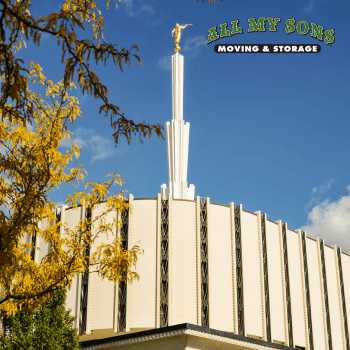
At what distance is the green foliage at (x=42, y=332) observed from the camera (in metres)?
24.0

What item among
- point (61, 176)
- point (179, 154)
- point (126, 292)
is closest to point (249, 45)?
point (179, 154)

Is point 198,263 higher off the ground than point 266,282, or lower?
higher

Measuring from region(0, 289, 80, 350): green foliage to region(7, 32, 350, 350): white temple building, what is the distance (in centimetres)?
693

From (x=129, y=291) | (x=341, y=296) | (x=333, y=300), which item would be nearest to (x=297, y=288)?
(x=333, y=300)

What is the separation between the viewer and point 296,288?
4150 centimetres

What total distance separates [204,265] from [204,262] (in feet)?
0.75

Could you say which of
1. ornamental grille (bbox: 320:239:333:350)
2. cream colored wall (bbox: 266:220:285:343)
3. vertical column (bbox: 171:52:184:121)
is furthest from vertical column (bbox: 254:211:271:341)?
vertical column (bbox: 171:52:184:121)

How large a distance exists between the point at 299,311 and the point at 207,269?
10371mm

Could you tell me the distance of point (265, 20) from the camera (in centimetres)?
4338

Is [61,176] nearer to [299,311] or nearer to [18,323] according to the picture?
[18,323]

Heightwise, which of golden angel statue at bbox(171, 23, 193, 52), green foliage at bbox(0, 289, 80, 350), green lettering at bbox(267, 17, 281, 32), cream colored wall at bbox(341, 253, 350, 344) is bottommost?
green foliage at bbox(0, 289, 80, 350)

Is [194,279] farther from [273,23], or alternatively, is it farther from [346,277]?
[273,23]

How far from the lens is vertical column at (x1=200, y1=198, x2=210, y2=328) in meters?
35.5

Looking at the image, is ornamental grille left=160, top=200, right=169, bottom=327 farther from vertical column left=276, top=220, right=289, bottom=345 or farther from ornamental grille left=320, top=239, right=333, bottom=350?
ornamental grille left=320, top=239, right=333, bottom=350
